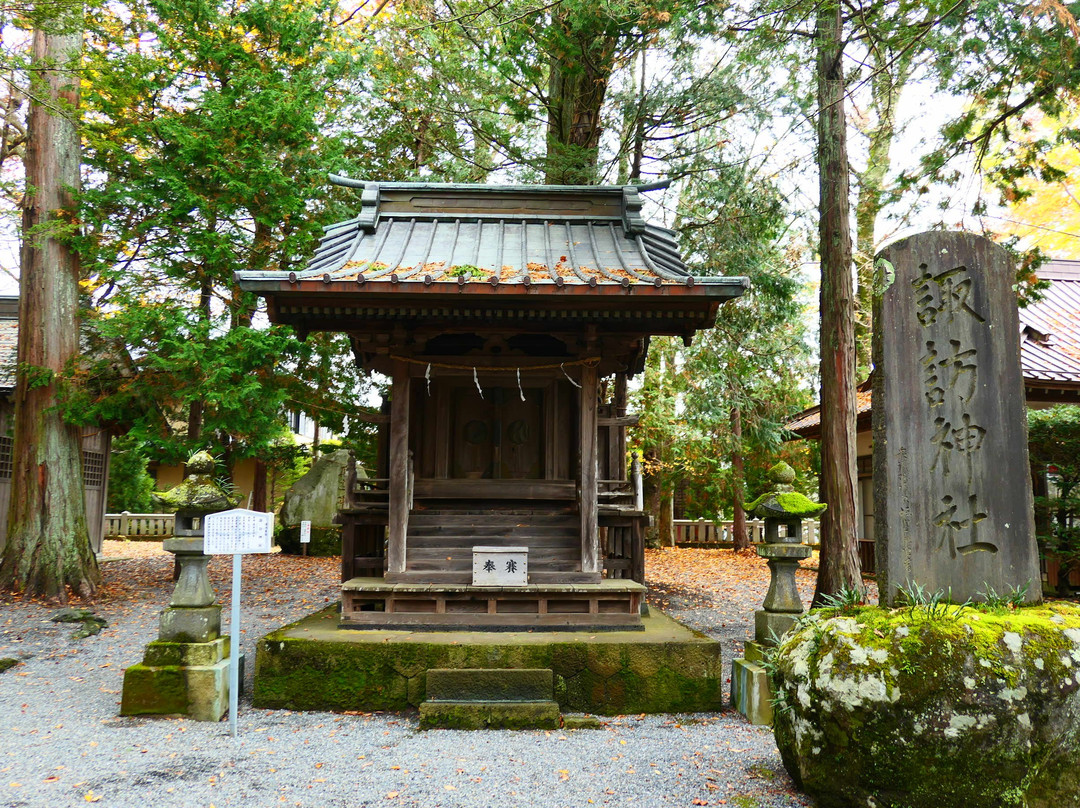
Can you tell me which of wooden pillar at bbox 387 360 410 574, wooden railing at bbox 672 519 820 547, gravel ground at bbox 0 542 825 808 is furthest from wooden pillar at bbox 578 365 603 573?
wooden railing at bbox 672 519 820 547

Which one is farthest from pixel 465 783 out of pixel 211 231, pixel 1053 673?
pixel 211 231

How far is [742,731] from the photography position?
6.02 metres

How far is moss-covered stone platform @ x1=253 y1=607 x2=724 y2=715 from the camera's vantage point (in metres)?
6.55

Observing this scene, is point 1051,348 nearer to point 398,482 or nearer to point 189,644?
point 398,482

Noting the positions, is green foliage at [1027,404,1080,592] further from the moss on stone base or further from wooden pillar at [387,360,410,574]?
the moss on stone base

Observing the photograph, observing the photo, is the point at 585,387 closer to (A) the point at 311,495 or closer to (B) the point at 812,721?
(B) the point at 812,721

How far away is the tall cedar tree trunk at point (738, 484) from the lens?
1833 centimetres

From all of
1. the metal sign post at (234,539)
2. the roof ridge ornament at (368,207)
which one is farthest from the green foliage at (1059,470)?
the metal sign post at (234,539)

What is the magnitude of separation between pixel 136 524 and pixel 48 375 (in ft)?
42.9

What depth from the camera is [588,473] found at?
786cm

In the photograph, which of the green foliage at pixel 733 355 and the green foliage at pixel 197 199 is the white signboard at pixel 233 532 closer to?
the green foliage at pixel 197 199

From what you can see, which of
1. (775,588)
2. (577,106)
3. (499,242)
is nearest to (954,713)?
(775,588)

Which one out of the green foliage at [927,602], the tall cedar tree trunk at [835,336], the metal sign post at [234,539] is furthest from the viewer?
the tall cedar tree trunk at [835,336]

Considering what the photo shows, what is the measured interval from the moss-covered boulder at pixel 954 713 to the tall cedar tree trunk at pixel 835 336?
5.16 metres
